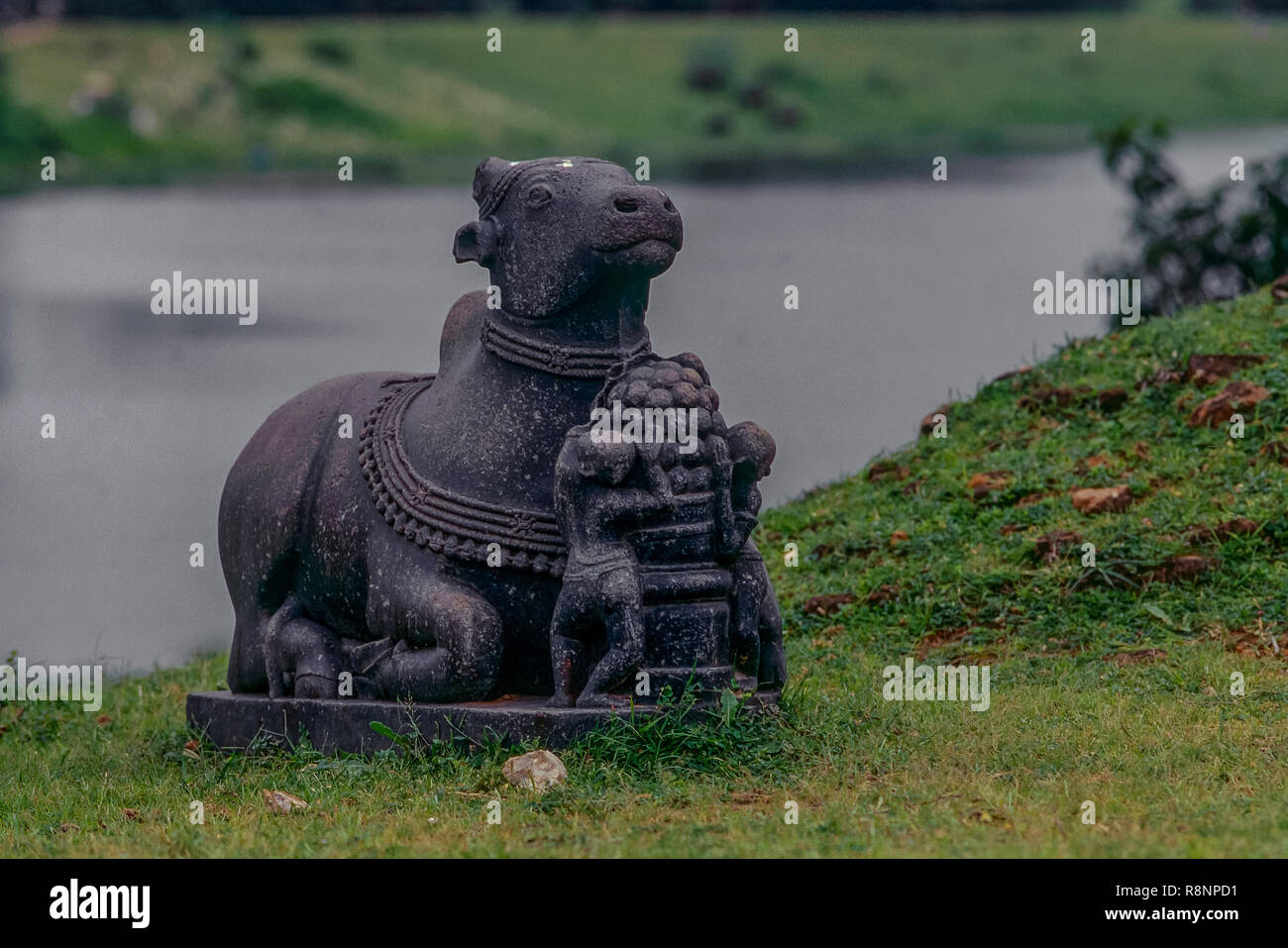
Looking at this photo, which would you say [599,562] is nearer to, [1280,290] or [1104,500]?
[1104,500]

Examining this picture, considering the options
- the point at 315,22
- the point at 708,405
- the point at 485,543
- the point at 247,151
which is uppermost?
the point at 315,22

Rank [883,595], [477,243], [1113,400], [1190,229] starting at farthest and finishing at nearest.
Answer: [1190,229], [1113,400], [883,595], [477,243]

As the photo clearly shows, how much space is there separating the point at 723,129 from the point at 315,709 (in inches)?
1739

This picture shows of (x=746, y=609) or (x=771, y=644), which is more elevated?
(x=746, y=609)

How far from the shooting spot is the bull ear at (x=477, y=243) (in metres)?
7.41

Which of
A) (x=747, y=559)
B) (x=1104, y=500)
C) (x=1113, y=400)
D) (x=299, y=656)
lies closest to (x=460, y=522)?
(x=299, y=656)

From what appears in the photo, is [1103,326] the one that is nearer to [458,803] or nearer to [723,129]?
[458,803]

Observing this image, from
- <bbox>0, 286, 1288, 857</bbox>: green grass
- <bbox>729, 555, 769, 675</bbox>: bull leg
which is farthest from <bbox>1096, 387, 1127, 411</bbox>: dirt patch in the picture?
<bbox>729, 555, 769, 675</bbox>: bull leg

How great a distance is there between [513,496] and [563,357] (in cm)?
56

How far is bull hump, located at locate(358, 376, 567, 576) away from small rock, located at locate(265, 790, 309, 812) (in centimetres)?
107

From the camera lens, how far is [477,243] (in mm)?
7469

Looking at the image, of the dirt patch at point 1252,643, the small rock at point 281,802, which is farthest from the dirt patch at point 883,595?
the small rock at point 281,802

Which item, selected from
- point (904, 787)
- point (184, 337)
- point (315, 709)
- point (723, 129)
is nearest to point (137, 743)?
point (315, 709)

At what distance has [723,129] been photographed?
5034 centimetres
